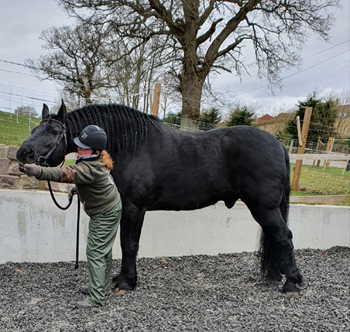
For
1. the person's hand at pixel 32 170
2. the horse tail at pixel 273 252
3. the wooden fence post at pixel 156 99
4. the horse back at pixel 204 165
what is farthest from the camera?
the wooden fence post at pixel 156 99

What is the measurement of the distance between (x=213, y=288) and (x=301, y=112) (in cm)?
1656

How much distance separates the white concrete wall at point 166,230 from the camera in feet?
12.1

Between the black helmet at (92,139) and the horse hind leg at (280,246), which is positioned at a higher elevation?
the black helmet at (92,139)

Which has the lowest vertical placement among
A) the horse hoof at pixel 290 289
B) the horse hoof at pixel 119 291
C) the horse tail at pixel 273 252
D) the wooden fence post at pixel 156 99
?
the horse hoof at pixel 119 291

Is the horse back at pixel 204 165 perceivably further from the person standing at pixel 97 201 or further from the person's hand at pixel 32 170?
the person's hand at pixel 32 170

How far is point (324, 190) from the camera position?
737 centimetres

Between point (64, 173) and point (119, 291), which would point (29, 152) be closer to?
point (64, 173)

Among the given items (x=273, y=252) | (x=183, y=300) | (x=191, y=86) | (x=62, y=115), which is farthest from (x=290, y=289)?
(x=191, y=86)

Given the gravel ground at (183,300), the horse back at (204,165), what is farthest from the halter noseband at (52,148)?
the gravel ground at (183,300)

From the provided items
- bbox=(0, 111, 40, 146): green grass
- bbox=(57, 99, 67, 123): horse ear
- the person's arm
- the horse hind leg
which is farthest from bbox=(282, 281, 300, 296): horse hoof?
bbox=(0, 111, 40, 146): green grass

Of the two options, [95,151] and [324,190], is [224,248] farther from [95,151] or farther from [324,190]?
[324,190]

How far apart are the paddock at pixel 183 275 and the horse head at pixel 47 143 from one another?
1.27 metres

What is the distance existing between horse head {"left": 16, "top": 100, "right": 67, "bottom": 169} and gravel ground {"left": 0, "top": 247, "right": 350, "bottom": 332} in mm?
1256

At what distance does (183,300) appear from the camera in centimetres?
283
